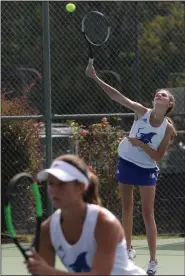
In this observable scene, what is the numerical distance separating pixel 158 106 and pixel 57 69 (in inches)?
217

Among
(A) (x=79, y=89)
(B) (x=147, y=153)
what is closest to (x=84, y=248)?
(B) (x=147, y=153)

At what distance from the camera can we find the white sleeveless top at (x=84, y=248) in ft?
13.9

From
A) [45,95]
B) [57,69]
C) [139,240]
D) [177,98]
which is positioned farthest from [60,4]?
[139,240]

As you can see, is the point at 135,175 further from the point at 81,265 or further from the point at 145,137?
the point at 81,265

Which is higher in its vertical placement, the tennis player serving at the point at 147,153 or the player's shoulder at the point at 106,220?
the player's shoulder at the point at 106,220

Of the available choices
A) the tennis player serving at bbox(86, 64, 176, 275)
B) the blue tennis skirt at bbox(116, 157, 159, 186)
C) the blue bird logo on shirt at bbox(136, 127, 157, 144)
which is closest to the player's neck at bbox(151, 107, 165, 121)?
the tennis player serving at bbox(86, 64, 176, 275)

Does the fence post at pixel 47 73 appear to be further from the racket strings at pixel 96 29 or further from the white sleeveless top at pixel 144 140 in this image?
the white sleeveless top at pixel 144 140

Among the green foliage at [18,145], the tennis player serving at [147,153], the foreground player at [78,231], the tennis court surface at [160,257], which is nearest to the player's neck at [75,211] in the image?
the foreground player at [78,231]

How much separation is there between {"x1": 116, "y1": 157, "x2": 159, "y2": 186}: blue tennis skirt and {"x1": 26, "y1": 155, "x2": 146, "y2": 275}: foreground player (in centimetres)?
341

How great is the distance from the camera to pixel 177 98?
12.2 m

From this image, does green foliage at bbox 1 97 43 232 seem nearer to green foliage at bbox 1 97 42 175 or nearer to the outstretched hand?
green foliage at bbox 1 97 42 175

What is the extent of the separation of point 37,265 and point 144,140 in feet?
12.6

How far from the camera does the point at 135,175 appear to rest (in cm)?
784

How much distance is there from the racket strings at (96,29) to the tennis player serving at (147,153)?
5.44ft
